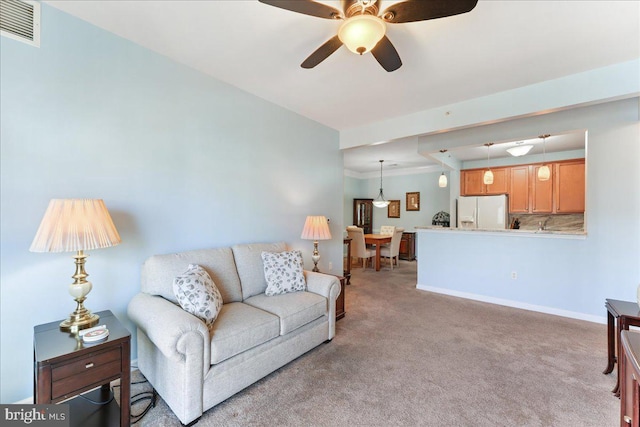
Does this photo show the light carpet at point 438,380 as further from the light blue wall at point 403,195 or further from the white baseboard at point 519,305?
the light blue wall at point 403,195

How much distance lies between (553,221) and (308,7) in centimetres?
660

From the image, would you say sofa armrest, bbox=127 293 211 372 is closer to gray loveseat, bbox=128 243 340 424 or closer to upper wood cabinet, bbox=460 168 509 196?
gray loveseat, bbox=128 243 340 424

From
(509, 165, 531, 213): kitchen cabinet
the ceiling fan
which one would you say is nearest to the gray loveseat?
the ceiling fan

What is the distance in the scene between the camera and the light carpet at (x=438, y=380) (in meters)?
1.69

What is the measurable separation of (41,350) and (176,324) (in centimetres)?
60

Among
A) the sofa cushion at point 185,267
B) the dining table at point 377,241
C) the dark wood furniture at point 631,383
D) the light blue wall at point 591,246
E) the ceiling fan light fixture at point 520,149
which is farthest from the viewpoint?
the dining table at point 377,241

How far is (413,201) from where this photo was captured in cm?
763

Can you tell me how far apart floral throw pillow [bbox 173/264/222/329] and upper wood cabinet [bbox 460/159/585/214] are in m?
6.01

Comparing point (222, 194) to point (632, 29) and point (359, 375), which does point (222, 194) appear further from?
point (632, 29)

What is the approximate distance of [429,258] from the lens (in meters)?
4.58

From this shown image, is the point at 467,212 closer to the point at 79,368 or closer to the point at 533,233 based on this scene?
the point at 533,233

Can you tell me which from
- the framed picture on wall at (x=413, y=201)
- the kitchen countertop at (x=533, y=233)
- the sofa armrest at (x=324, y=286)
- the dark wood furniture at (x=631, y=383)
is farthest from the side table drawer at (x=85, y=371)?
the framed picture on wall at (x=413, y=201)

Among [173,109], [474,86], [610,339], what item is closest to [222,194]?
[173,109]

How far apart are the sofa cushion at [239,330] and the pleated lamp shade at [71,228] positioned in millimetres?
891
